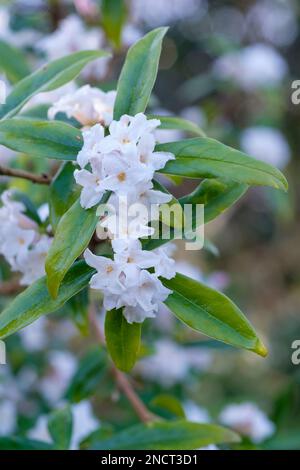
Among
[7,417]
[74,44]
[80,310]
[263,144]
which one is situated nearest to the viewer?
[80,310]

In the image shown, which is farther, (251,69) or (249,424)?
(251,69)

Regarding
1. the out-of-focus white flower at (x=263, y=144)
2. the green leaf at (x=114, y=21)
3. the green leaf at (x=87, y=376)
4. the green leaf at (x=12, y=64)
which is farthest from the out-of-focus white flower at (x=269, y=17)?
the green leaf at (x=87, y=376)

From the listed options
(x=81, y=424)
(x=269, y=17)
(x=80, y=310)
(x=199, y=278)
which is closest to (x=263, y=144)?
(x=199, y=278)

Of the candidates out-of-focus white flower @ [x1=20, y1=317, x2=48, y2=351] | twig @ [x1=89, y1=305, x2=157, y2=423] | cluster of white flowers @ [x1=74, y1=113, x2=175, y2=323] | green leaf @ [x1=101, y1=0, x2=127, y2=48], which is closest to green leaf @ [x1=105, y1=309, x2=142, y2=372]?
cluster of white flowers @ [x1=74, y1=113, x2=175, y2=323]

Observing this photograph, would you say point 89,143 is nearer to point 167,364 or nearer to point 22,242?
point 22,242

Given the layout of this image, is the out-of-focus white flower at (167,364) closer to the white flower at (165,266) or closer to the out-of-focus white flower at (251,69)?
the out-of-focus white flower at (251,69)

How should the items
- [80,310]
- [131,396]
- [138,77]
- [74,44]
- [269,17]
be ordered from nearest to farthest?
[138,77]
[80,310]
[131,396]
[74,44]
[269,17]

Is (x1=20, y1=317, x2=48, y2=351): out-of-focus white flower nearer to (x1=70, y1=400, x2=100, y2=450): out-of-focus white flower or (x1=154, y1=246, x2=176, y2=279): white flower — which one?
(x1=70, y1=400, x2=100, y2=450): out-of-focus white flower
